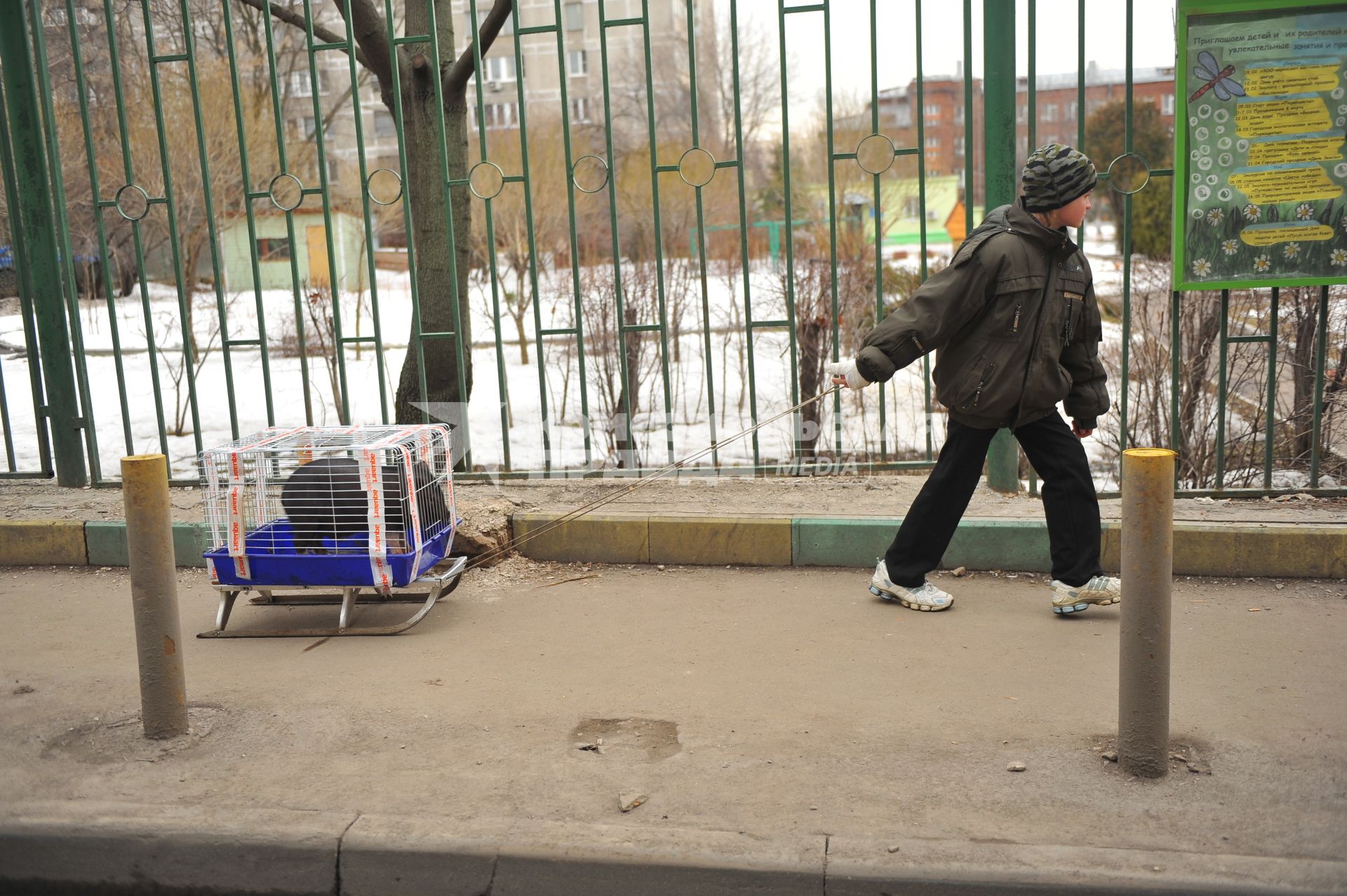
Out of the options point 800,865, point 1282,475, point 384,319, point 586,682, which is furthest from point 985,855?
point 384,319

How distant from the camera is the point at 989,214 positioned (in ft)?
15.3

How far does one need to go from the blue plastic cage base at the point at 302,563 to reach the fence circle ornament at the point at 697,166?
215 centimetres

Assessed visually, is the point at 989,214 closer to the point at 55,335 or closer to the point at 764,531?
the point at 764,531

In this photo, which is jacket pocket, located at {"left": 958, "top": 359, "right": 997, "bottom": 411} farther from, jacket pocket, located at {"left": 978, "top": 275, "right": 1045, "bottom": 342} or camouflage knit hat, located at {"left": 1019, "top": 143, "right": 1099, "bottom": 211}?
camouflage knit hat, located at {"left": 1019, "top": 143, "right": 1099, "bottom": 211}

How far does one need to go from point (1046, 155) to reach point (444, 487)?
2738mm

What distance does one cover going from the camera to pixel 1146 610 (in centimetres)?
319

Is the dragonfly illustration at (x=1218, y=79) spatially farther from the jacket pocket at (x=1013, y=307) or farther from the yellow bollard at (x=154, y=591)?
the yellow bollard at (x=154, y=591)

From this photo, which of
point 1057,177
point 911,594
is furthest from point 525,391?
point 1057,177

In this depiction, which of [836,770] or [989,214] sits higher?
[989,214]

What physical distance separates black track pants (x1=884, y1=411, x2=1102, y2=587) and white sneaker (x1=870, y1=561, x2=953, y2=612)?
84 millimetres

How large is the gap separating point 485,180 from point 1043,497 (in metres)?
3.01

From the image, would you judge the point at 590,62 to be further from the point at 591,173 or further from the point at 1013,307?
the point at 1013,307

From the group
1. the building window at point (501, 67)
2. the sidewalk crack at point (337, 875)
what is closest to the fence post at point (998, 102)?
the sidewalk crack at point (337, 875)

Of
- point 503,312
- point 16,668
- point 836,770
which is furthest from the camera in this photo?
point 503,312
